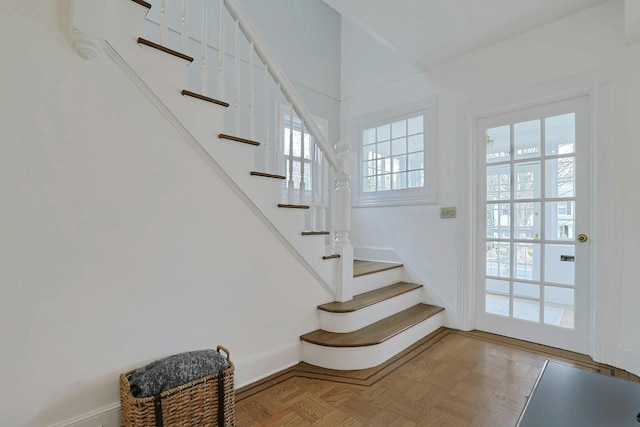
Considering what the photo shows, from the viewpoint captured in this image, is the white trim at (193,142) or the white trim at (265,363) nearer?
the white trim at (193,142)

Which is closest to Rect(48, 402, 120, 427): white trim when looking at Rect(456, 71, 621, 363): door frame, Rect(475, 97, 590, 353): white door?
Rect(475, 97, 590, 353): white door

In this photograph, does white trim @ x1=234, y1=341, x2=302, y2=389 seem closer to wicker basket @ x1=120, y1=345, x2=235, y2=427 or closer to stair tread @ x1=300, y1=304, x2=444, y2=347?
stair tread @ x1=300, y1=304, x2=444, y2=347

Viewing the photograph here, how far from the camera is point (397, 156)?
11.3ft

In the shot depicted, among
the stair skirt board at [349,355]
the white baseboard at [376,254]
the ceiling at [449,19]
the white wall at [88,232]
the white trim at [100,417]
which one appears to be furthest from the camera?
the white baseboard at [376,254]

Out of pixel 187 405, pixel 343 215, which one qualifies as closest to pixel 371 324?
pixel 343 215

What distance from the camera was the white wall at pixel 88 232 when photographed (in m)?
1.25

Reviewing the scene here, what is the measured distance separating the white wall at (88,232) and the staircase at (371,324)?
722 mm

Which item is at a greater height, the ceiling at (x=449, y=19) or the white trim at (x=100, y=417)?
the ceiling at (x=449, y=19)

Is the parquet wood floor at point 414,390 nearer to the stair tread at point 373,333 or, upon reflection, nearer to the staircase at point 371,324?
the staircase at point 371,324

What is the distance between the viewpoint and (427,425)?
1.56 m

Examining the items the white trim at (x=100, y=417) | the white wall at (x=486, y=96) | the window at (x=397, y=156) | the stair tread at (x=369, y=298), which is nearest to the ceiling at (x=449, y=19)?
the white wall at (x=486, y=96)

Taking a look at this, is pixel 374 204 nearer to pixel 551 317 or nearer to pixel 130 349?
pixel 551 317

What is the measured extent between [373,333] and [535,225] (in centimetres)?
163

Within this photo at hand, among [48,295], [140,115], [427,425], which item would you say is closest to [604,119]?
[427,425]
